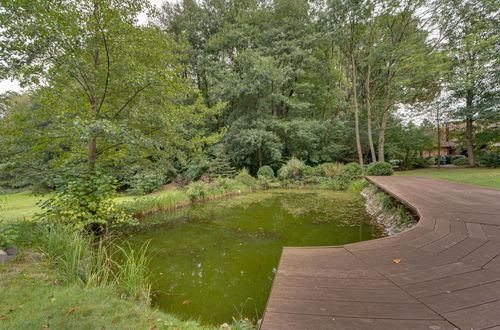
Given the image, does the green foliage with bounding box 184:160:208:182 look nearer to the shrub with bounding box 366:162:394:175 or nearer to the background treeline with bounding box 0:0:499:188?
the background treeline with bounding box 0:0:499:188

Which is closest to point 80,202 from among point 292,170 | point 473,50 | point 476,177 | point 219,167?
point 219,167

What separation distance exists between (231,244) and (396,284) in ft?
9.26

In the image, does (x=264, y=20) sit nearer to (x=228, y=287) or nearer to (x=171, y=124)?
(x=171, y=124)

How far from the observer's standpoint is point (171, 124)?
4754 mm

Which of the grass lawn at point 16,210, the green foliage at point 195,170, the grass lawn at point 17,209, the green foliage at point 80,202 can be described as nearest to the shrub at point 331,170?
the green foliage at point 195,170

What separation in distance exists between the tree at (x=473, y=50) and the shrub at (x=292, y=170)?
383 inches

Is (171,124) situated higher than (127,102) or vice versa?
(127,102)

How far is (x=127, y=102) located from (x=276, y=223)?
445 cm

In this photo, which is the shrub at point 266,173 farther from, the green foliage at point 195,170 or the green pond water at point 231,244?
the green pond water at point 231,244

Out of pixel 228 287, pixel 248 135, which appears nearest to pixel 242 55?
pixel 248 135

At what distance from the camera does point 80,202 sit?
144 inches

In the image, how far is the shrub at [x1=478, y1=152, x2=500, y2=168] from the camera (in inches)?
451

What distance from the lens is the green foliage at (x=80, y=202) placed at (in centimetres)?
347

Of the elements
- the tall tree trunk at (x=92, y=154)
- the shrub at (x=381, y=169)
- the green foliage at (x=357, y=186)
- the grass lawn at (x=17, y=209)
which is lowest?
the green foliage at (x=357, y=186)
